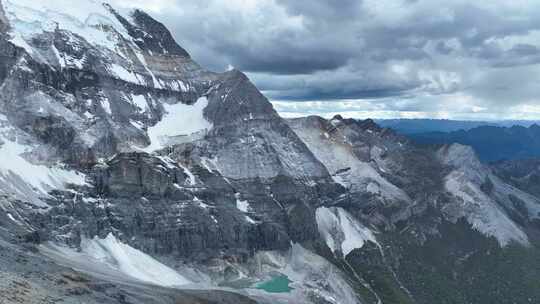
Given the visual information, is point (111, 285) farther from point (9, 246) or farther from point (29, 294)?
point (29, 294)

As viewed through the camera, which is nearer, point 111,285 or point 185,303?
point 111,285

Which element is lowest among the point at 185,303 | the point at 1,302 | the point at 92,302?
the point at 185,303

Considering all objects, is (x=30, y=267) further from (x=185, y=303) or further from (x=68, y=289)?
(x=185, y=303)

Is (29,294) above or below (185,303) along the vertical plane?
above

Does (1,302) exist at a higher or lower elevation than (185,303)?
higher

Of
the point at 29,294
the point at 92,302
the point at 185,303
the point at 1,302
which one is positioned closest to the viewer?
the point at 1,302

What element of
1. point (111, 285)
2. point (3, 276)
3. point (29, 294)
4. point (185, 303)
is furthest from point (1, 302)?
point (185, 303)

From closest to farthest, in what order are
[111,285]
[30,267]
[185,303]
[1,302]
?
1. [1,302]
2. [30,267]
3. [111,285]
4. [185,303]

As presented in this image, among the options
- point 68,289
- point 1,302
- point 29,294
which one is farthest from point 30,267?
point 1,302

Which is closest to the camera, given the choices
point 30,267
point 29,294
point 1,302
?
point 1,302
